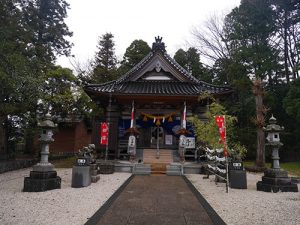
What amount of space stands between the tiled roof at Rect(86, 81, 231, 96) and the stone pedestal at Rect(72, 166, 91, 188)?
8.42 m

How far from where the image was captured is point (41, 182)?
9.54m

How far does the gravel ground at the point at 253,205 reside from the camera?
21.0 ft

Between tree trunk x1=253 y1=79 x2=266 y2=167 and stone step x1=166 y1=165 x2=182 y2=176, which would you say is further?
tree trunk x1=253 y1=79 x2=266 y2=167

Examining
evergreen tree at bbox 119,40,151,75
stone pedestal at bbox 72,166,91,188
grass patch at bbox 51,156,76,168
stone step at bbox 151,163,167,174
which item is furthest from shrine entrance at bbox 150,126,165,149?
evergreen tree at bbox 119,40,151,75

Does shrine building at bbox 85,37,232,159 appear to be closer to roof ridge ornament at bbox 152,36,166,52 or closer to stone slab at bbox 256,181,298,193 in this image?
roof ridge ornament at bbox 152,36,166,52

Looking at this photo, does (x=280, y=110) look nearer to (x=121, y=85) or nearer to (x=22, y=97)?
(x=121, y=85)

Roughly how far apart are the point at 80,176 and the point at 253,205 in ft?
20.5

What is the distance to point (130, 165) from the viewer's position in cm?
1648

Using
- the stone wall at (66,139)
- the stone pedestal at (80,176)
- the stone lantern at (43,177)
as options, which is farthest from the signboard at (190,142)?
the stone wall at (66,139)

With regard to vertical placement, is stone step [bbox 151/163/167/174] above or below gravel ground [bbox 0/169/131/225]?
above

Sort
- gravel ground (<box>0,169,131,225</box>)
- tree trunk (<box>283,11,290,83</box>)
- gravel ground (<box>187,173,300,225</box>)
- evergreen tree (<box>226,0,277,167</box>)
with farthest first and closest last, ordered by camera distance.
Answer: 1. tree trunk (<box>283,11,290,83</box>)
2. evergreen tree (<box>226,0,277,167</box>)
3. gravel ground (<box>187,173,300,225</box>)
4. gravel ground (<box>0,169,131,225</box>)

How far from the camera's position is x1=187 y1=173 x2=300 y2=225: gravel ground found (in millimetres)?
6410

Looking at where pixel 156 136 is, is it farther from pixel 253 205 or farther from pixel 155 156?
pixel 253 205

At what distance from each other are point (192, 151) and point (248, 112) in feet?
36.4
